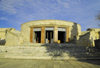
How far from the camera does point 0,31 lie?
30.2 m

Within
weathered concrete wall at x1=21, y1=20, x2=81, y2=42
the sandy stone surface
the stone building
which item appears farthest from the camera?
weathered concrete wall at x1=21, y1=20, x2=81, y2=42

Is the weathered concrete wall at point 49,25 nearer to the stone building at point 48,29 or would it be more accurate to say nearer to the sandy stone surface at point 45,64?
the stone building at point 48,29

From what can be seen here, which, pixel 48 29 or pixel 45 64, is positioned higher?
pixel 48 29

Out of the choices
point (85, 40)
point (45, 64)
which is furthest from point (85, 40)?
point (45, 64)

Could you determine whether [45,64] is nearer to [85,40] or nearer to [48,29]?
[85,40]

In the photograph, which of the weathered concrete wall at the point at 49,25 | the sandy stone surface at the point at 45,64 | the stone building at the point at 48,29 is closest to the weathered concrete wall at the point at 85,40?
the stone building at the point at 48,29

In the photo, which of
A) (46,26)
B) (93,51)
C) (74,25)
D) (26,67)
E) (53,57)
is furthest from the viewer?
(74,25)

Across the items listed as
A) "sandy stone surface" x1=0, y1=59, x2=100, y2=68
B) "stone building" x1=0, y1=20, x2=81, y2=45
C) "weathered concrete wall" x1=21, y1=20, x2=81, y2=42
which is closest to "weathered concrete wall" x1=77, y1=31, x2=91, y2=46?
"stone building" x1=0, y1=20, x2=81, y2=45

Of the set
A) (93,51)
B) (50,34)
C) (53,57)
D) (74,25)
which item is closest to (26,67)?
(53,57)

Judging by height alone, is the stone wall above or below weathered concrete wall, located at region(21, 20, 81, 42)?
below

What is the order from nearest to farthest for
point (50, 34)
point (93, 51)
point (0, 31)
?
point (93, 51), point (50, 34), point (0, 31)

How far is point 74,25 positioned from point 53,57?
1261cm

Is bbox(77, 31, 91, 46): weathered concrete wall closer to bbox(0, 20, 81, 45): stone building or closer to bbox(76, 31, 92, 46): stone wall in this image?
bbox(76, 31, 92, 46): stone wall

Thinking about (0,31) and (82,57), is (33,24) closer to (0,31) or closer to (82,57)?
(82,57)
